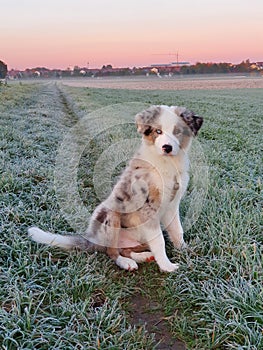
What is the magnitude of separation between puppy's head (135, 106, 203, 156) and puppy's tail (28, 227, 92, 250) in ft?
3.53

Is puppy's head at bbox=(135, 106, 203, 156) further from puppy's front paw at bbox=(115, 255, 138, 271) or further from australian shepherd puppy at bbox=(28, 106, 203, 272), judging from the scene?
puppy's front paw at bbox=(115, 255, 138, 271)

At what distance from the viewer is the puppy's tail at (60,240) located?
3488 mm

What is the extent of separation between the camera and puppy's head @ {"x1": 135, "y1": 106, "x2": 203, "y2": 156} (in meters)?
3.19

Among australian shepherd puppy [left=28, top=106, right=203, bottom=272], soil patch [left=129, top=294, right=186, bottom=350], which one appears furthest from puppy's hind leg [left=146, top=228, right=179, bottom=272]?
soil patch [left=129, top=294, right=186, bottom=350]

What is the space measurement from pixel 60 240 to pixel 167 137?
1.32m

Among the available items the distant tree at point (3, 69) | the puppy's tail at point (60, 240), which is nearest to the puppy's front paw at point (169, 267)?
the puppy's tail at point (60, 240)

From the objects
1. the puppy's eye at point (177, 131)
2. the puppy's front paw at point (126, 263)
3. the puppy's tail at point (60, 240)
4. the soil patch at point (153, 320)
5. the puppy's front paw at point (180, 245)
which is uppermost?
the puppy's eye at point (177, 131)

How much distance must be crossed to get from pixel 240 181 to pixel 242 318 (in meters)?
3.23

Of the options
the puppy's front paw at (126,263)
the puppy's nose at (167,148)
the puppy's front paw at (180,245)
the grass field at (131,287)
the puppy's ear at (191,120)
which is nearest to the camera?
the grass field at (131,287)

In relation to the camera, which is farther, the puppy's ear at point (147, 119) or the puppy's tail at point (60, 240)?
the puppy's tail at point (60, 240)

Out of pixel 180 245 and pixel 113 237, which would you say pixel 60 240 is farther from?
pixel 180 245

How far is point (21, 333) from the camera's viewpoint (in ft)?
7.86

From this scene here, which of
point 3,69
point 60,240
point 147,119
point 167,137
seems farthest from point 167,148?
point 3,69

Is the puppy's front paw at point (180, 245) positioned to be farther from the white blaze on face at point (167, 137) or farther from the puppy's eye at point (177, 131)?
the puppy's eye at point (177, 131)
